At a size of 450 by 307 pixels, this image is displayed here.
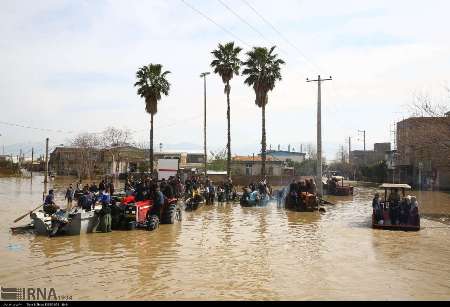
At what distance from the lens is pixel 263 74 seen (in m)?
43.5

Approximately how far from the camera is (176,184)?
27656 mm

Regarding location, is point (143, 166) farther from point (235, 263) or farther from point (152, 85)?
point (235, 263)

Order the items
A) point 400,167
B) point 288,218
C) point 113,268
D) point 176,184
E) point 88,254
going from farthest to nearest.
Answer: point 400,167 < point 176,184 < point 288,218 < point 88,254 < point 113,268

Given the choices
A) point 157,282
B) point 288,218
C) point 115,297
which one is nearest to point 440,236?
point 288,218

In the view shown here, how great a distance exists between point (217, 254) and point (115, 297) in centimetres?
489

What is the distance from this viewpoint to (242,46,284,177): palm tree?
142 ft

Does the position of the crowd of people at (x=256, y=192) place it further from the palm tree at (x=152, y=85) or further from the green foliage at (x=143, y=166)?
the green foliage at (x=143, y=166)

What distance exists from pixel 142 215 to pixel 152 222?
0.68 metres

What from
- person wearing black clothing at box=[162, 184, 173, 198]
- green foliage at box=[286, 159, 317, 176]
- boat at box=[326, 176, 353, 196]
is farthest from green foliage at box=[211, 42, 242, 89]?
green foliage at box=[286, 159, 317, 176]

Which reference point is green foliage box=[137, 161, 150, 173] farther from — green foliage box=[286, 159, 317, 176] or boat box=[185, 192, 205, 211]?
boat box=[185, 192, 205, 211]

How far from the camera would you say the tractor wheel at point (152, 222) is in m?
17.8

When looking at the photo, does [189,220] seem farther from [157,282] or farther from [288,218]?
[157,282]

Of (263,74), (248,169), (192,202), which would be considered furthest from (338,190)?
(248,169)

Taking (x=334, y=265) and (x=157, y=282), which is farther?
(x=334, y=265)
